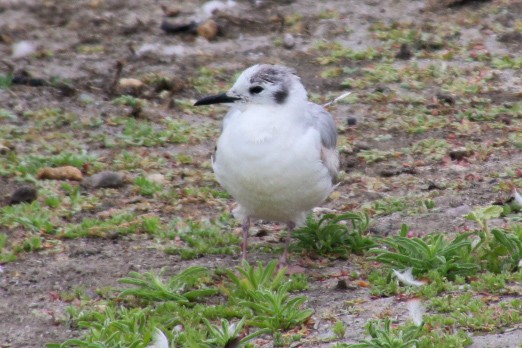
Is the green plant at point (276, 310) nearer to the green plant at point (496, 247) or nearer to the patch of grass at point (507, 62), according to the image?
the green plant at point (496, 247)

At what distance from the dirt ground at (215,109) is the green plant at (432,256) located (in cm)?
24

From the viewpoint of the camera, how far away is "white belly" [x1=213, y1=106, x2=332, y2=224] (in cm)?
564

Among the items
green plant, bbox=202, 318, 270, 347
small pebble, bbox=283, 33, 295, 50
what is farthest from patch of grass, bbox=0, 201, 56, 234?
small pebble, bbox=283, 33, 295, 50

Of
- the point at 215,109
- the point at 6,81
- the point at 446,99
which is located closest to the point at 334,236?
the point at 215,109

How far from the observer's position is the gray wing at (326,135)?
5.95 m

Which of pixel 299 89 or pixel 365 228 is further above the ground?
pixel 299 89

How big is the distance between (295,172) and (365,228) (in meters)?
0.78

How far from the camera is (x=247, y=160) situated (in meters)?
5.65

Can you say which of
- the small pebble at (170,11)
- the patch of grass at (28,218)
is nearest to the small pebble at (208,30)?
the small pebble at (170,11)

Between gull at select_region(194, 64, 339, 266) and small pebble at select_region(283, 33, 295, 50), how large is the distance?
342 cm

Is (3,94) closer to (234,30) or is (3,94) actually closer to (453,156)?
(234,30)

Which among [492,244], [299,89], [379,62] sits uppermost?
[299,89]

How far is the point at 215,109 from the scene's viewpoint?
8.38 meters

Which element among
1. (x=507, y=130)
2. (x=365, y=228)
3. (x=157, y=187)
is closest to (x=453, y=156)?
(x=507, y=130)
